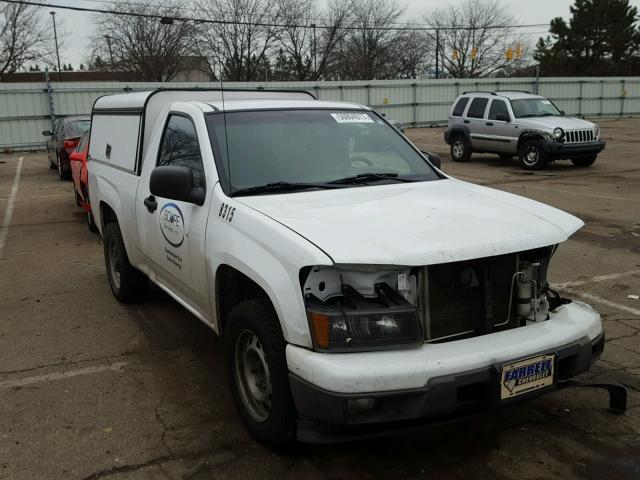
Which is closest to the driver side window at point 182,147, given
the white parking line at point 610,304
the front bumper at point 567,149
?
the white parking line at point 610,304

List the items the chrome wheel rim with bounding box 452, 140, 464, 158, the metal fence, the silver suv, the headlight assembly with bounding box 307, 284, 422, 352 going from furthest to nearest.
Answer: the metal fence < the chrome wheel rim with bounding box 452, 140, 464, 158 < the silver suv < the headlight assembly with bounding box 307, 284, 422, 352

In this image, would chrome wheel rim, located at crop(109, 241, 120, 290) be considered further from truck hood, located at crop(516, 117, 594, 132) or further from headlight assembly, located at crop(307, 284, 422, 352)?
truck hood, located at crop(516, 117, 594, 132)

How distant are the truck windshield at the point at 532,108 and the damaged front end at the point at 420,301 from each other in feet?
46.6

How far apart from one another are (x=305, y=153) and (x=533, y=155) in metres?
13.1

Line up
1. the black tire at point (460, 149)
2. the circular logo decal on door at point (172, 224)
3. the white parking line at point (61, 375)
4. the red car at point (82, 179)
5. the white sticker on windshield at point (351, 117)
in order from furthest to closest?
1. the black tire at point (460, 149)
2. the red car at point (82, 179)
3. the white sticker on windshield at point (351, 117)
4. the white parking line at point (61, 375)
5. the circular logo decal on door at point (172, 224)

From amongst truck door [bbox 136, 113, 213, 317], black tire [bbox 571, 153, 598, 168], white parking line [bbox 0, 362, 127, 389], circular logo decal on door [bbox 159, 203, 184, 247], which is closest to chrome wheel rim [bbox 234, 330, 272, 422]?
truck door [bbox 136, 113, 213, 317]

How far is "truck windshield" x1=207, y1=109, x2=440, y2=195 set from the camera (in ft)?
12.3

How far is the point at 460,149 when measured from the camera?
719 inches

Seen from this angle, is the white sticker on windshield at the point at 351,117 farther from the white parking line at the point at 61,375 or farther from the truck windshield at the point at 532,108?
the truck windshield at the point at 532,108

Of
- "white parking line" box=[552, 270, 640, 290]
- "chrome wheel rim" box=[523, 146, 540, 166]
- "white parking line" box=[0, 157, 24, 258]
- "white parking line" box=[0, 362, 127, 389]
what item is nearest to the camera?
"white parking line" box=[0, 362, 127, 389]

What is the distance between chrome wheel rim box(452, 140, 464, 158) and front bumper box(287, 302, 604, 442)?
15.9 m

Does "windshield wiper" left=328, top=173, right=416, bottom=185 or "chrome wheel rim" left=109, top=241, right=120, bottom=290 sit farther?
"chrome wheel rim" left=109, top=241, right=120, bottom=290

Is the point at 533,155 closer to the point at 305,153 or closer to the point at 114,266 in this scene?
the point at 114,266

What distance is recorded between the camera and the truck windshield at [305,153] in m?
3.74
